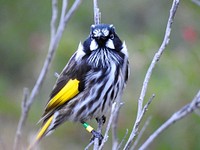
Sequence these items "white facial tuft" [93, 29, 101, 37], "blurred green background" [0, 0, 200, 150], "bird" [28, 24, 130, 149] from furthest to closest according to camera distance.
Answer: "blurred green background" [0, 0, 200, 150], "bird" [28, 24, 130, 149], "white facial tuft" [93, 29, 101, 37]

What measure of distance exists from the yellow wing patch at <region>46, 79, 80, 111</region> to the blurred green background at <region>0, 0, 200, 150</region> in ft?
3.88

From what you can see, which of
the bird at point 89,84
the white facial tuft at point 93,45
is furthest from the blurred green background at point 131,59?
the white facial tuft at point 93,45

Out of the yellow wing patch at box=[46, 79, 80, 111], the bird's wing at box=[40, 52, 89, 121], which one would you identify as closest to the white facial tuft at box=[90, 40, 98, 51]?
the bird's wing at box=[40, 52, 89, 121]

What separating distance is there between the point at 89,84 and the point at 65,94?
190 millimetres

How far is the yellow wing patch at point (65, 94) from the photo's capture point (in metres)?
5.12

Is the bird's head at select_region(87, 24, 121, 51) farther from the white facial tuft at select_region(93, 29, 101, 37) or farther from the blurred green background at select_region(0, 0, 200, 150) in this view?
the blurred green background at select_region(0, 0, 200, 150)

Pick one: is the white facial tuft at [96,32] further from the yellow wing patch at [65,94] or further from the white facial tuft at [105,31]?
the yellow wing patch at [65,94]

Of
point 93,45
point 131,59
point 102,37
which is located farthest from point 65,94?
point 131,59

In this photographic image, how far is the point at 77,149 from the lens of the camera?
7.83 meters

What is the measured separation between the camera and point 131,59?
23.4ft

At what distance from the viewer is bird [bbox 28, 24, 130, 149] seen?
5.04m

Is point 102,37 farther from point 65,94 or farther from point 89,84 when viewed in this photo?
point 65,94

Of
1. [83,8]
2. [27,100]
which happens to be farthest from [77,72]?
[83,8]

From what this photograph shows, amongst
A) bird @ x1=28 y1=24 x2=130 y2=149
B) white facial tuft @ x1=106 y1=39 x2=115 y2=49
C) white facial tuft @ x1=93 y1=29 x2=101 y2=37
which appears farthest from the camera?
bird @ x1=28 y1=24 x2=130 y2=149
